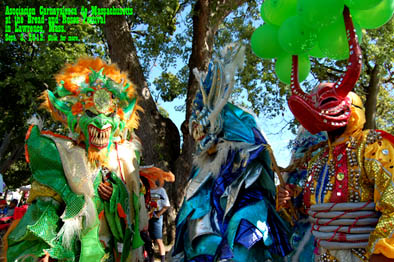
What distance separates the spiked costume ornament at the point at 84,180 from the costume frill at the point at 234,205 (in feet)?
2.22

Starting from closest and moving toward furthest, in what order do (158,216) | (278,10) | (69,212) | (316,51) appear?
(278,10)
(316,51)
(69,212)
(158,216)

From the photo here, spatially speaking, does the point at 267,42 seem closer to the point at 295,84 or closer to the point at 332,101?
the point at 295,84

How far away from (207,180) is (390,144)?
164 centimetres

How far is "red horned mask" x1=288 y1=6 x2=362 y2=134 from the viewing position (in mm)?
2100

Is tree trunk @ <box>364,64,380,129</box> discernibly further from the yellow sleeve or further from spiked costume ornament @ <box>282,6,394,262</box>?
the yellow sleeve

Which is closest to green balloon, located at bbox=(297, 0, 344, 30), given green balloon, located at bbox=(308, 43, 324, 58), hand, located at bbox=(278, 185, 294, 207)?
green balloon, located at bbox=(308, 43, 324, 58)

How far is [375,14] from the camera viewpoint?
2176 millimetres

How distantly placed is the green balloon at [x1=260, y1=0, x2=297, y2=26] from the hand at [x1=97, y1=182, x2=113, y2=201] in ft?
6.90

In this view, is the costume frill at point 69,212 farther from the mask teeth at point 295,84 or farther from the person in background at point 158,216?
the person in background at point 158,216

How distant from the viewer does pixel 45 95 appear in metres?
3.80

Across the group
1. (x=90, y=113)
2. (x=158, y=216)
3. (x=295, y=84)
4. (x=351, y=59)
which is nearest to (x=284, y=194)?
(x=295, y=84)

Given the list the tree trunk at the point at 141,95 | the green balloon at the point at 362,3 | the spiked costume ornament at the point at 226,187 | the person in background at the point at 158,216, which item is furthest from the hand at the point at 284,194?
the tree trunk at the point at 141,95

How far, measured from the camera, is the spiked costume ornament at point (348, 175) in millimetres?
1949

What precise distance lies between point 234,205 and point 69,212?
1.46 meters
